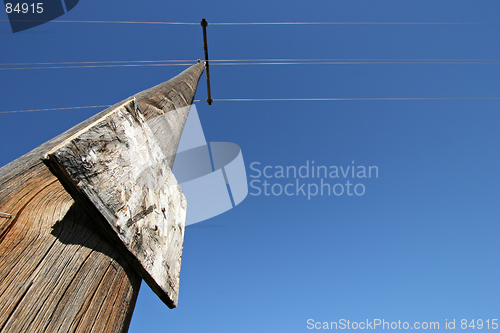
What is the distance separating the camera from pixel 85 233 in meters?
0.78

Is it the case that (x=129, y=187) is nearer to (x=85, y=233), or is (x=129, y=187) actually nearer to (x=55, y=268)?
(x=85, y=233)

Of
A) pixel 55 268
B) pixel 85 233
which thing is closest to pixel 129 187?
pixel 85 233

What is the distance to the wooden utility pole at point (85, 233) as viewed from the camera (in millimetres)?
605

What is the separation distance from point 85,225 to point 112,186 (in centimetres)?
13

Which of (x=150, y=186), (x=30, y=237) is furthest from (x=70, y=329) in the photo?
(x=150, y=186)

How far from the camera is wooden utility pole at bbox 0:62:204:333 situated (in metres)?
0.61

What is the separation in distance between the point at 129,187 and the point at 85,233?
18 cm

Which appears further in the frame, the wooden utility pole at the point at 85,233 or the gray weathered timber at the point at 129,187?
the gray weathered timber at the point at 129,187

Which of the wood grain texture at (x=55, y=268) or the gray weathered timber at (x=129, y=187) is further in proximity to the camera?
the gray weathered timber at (x=129, y=187)

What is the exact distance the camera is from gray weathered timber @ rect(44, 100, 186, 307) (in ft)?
2.32

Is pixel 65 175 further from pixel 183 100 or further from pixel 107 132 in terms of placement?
pixel 183 100

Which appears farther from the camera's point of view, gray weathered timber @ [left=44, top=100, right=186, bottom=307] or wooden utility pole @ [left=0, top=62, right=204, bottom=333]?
gray weathered timber @ [left=44, top=100, right=186, bottom=307]

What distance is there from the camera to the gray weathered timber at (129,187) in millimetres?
706

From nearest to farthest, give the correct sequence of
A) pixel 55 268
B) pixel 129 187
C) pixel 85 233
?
1. pixel 55 268
2. pixel 85 233
3. pixel 129 187
